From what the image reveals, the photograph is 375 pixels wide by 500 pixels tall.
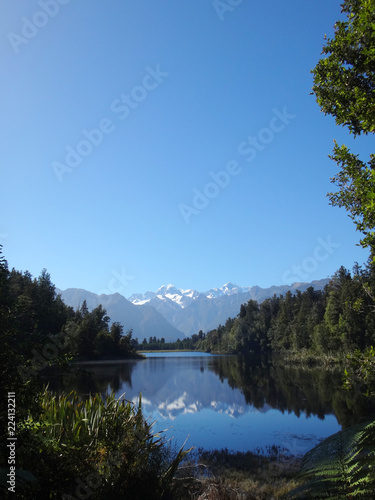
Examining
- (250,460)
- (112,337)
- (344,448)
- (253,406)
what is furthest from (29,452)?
(112,337)

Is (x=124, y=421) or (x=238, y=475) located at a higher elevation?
(x=124, y=421)

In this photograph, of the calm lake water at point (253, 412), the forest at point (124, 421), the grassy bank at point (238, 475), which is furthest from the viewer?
the calm lake water at point (253, 412)

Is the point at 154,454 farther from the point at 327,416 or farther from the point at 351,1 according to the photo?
the point at 327,416

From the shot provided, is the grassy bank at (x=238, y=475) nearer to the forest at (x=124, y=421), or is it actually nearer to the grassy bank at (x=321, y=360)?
the forest at (x=124, y=421)

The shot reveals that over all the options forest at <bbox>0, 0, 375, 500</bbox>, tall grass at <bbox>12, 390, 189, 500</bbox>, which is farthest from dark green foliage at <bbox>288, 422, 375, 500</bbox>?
tall grass at <bbox>12, 390, 189, 500</bbox>

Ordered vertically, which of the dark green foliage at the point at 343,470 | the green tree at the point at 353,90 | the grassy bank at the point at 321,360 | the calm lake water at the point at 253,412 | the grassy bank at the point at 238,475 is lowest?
the grassy bank at the point at 321,360

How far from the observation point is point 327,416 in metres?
20.5

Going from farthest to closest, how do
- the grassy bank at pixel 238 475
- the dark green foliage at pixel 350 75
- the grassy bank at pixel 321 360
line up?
the grassy bank at pixel 321 360 → the grassy bank at pixel 238 475 → the dark green foliage at pixel 350 75

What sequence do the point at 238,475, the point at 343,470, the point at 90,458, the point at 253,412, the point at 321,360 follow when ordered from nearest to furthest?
the point at 343,470 → the point at 90,458 → the point at 238,475 → the point at 253,412 → the point at 321,360

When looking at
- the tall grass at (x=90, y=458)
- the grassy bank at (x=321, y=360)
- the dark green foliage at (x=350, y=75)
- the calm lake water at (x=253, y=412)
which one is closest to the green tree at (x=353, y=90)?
the dark green foliage at (x=350, y=75)

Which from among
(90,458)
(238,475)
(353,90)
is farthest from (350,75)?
(238,475)

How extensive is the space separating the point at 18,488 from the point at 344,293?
59.0 m

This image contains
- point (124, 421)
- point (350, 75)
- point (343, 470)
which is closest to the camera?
point (343, 470)

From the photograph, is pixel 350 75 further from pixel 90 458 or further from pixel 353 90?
pixel 90 458
